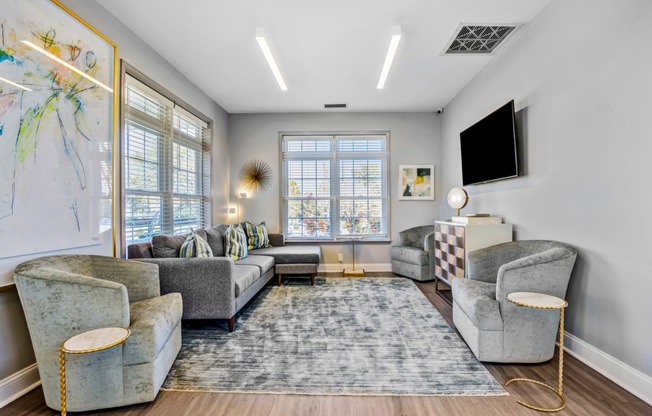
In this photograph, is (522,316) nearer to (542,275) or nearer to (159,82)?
(542,275)

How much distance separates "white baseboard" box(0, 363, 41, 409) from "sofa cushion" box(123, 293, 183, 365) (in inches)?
27.9

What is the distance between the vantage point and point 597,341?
80.3 inches

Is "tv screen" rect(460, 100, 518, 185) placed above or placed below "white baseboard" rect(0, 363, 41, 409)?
above

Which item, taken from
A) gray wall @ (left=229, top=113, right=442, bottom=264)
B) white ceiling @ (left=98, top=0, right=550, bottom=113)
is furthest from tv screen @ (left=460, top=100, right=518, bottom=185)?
gray wall @ (left=229, top=113, right=442, bottom=264)

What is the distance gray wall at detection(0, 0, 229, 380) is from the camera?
5.75ft

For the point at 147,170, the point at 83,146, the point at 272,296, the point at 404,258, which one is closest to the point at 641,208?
the point at 404,258

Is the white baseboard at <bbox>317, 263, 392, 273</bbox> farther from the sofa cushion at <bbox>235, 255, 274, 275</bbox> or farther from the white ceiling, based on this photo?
the white ceiling

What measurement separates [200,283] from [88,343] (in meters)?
1.22

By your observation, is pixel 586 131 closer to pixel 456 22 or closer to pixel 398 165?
pixel 456 22

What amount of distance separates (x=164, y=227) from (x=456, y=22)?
3775mm

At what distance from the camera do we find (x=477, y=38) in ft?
9.55

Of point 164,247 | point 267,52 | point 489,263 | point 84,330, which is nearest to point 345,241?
point 489,263

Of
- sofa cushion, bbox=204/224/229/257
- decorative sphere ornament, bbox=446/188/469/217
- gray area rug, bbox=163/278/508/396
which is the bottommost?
gray area rug, bbox=163/278/508/396

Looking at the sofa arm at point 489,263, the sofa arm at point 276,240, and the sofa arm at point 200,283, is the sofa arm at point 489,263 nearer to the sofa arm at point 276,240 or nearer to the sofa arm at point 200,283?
the sofa arm at point 200,283
